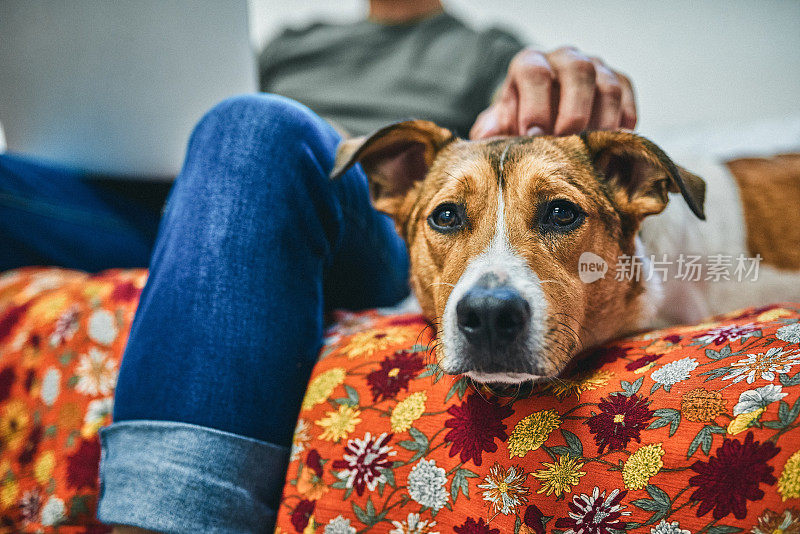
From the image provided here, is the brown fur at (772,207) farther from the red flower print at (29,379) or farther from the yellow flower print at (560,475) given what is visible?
the red flower print at (29,379)

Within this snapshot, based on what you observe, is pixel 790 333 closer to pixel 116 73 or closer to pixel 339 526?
pixel 339 526

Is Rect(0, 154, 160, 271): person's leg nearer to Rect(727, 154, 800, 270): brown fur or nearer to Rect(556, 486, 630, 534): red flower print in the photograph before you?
Rect(556, 486, 630, 534): red flower print

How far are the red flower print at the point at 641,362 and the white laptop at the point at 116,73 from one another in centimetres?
157

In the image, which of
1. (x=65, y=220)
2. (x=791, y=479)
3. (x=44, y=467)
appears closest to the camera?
(x=791, y=479)

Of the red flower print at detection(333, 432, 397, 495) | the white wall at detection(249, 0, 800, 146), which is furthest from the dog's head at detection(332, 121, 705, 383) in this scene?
the white wall at detection(249, 0, 800, 146)

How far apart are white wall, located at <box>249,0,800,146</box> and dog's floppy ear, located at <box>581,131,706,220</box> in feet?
7.28

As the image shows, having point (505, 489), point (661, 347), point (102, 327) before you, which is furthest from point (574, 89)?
point (102, 327)

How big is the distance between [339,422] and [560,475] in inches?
19.2

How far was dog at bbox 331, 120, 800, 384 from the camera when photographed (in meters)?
0.97

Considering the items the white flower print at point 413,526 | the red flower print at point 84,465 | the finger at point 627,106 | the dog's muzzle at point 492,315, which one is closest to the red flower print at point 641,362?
the dog's muzzle at point 492,315

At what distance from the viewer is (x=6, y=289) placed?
5.53 feet

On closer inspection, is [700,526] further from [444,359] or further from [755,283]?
[755,283]

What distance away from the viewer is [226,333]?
109 centimetres

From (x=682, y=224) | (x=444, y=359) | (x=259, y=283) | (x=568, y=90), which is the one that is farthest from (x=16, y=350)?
(x=682, y=224)
